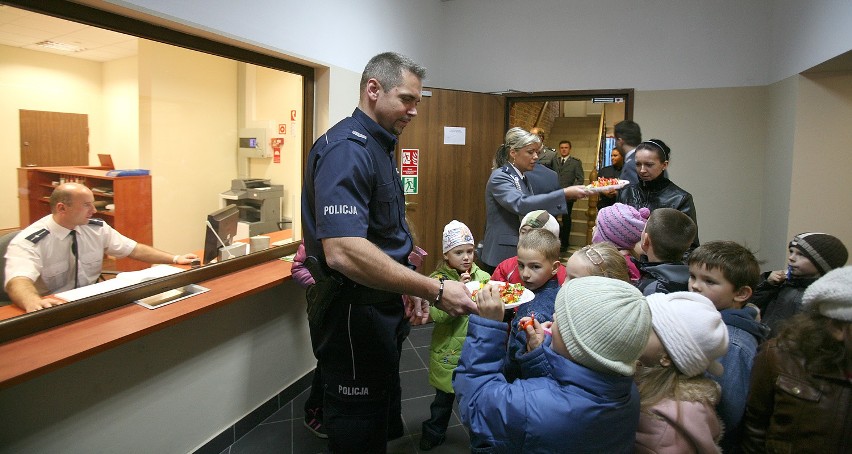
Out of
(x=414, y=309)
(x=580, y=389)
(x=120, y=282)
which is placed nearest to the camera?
(x=580, y=389)

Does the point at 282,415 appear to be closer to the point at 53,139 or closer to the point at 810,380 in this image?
the point at 53,139

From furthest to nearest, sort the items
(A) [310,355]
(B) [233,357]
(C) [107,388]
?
(A) [310,355], (B) [233,357], (C) [107,388]

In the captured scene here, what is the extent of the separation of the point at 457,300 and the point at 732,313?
2.70 ft

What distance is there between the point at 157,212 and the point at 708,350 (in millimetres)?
2900

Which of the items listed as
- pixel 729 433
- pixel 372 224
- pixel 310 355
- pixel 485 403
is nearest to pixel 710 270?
pixel 729 433

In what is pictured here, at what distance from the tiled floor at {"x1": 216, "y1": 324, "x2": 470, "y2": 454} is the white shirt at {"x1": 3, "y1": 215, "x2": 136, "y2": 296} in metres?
1.10

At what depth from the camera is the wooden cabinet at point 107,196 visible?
193cm

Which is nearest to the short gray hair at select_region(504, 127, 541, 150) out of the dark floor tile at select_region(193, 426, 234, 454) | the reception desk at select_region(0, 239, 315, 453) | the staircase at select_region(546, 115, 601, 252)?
the reception desk at select_region(0, 239, 315, 453)

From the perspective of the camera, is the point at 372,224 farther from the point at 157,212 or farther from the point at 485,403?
the point at 157,212

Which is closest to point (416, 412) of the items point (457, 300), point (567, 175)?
point (457, 300)

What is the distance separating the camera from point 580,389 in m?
1.10

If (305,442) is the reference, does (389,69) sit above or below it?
above

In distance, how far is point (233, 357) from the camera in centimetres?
251

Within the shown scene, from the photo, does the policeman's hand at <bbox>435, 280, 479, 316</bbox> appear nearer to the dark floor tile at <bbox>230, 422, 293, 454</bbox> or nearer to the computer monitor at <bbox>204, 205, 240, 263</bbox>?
the dark floor tile at <bbox>230, 422, 293, 454</bbox>
